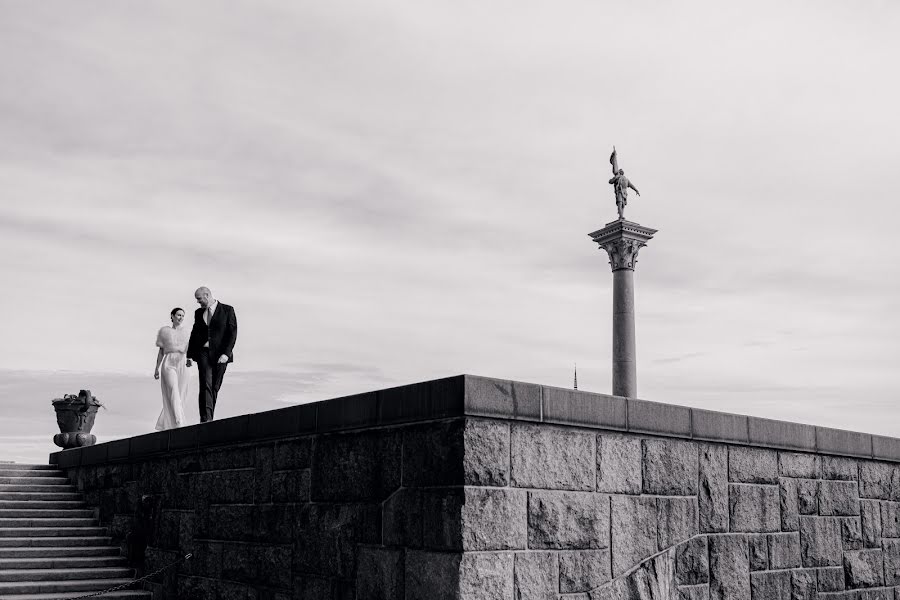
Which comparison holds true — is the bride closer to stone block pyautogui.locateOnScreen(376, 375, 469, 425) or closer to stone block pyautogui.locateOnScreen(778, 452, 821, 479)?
stone block pyautogui.locateOnScreen(376, 375, 469, 425)

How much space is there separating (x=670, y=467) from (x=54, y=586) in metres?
6.79

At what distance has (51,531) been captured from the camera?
11.7 m

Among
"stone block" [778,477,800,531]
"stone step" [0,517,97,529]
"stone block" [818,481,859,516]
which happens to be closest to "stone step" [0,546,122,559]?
"stone step" [0,517,97,529]

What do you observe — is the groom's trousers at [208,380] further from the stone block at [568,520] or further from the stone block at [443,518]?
the stone block at [568,520]

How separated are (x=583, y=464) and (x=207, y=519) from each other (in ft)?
13.4

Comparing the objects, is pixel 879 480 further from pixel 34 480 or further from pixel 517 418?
pixel 34 480

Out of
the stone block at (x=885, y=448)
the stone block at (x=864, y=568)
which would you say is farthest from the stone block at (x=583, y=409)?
the stone block at (x=885, y=448)

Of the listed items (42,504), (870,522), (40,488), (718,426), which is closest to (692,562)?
(718,426)

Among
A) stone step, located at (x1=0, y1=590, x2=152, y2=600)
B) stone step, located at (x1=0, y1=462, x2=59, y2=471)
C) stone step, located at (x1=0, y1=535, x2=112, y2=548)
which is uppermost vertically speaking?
stone step, located at (x1=0, y1=462, x2=59, y2=471)

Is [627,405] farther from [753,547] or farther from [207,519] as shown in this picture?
[207,519]

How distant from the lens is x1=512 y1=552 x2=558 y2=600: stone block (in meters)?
5.62

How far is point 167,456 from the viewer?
32.0 feet

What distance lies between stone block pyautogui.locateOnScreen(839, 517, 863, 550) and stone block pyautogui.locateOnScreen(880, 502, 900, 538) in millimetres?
589

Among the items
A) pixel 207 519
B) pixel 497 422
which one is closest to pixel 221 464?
pixel 207 519
